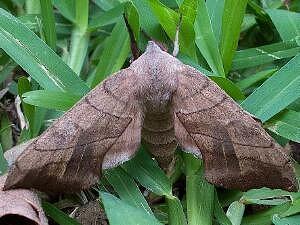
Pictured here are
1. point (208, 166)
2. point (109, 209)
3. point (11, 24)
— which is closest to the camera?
point (109, 209)

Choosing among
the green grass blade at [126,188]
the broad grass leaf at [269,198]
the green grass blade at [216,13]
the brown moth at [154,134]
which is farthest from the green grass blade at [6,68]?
the broad grass leaf at [269,198]

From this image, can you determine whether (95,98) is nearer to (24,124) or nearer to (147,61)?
(147,61)

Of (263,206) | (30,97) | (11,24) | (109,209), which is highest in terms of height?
(11,24)

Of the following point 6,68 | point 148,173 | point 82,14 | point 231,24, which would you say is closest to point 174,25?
point 231,24

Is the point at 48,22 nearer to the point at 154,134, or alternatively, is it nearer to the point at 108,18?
the point at 108,18

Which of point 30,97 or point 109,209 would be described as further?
point 30,97

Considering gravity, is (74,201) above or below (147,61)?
below

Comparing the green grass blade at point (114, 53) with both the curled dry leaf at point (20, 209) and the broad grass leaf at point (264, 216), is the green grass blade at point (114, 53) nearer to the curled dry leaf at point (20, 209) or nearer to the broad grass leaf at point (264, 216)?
the curled dry leaf at point (20, 209)

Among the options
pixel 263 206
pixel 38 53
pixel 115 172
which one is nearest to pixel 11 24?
pixel 38 53
